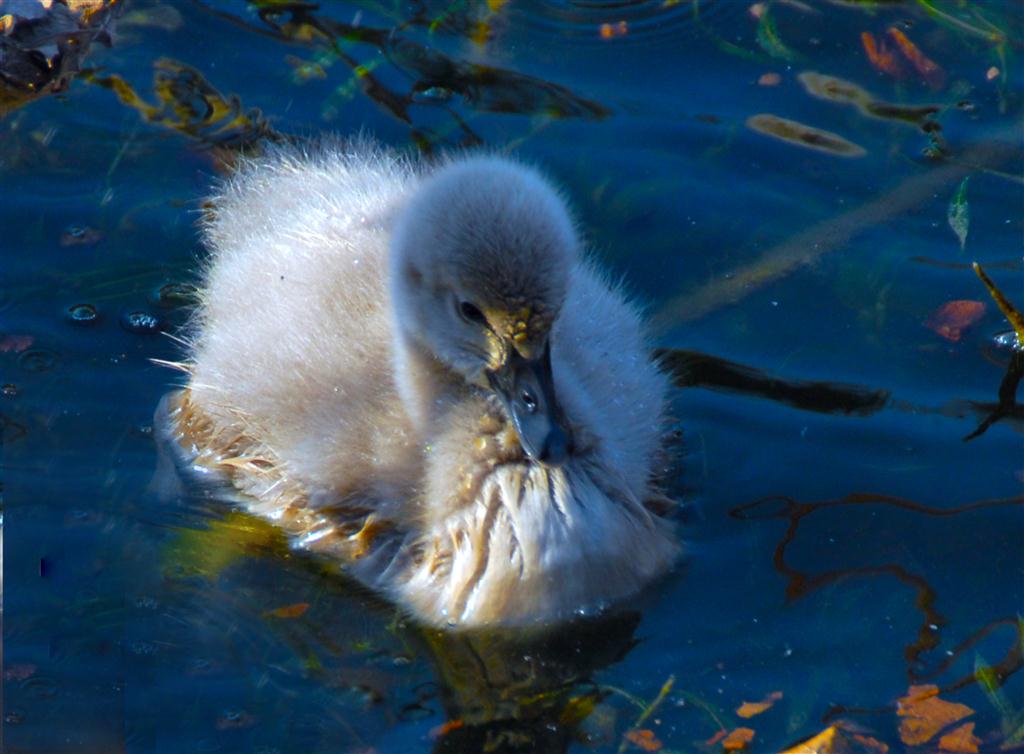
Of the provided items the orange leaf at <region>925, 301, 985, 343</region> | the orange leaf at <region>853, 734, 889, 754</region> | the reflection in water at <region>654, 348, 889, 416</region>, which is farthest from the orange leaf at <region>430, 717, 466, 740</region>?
the orange leaf at <region>925, 301, 985, 343</region>

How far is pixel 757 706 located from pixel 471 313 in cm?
120

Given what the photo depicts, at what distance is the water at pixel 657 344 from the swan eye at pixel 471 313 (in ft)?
2.73

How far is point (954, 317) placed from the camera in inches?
212

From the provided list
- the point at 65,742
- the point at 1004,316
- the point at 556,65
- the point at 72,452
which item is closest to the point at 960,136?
the point at 1004,316

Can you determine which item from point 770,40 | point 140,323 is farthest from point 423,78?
point 140,323

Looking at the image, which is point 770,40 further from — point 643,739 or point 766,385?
point 643,739

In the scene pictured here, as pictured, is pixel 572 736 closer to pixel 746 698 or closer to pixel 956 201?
pixel 746 698

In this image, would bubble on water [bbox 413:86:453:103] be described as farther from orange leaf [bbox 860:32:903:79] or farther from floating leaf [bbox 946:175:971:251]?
floating leaf [bbox 946:175:971:251]

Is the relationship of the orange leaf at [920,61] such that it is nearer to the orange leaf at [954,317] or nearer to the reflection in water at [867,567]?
the orange leaf at [954,317]

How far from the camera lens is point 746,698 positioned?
4.21 metres

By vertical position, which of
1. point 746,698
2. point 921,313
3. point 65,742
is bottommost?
point 65,742

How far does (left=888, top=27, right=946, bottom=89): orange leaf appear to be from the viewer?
20.4 feet

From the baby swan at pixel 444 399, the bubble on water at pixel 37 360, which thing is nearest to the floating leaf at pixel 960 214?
the baby swan at pixel 444 399

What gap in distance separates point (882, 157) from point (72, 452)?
2903 mm
